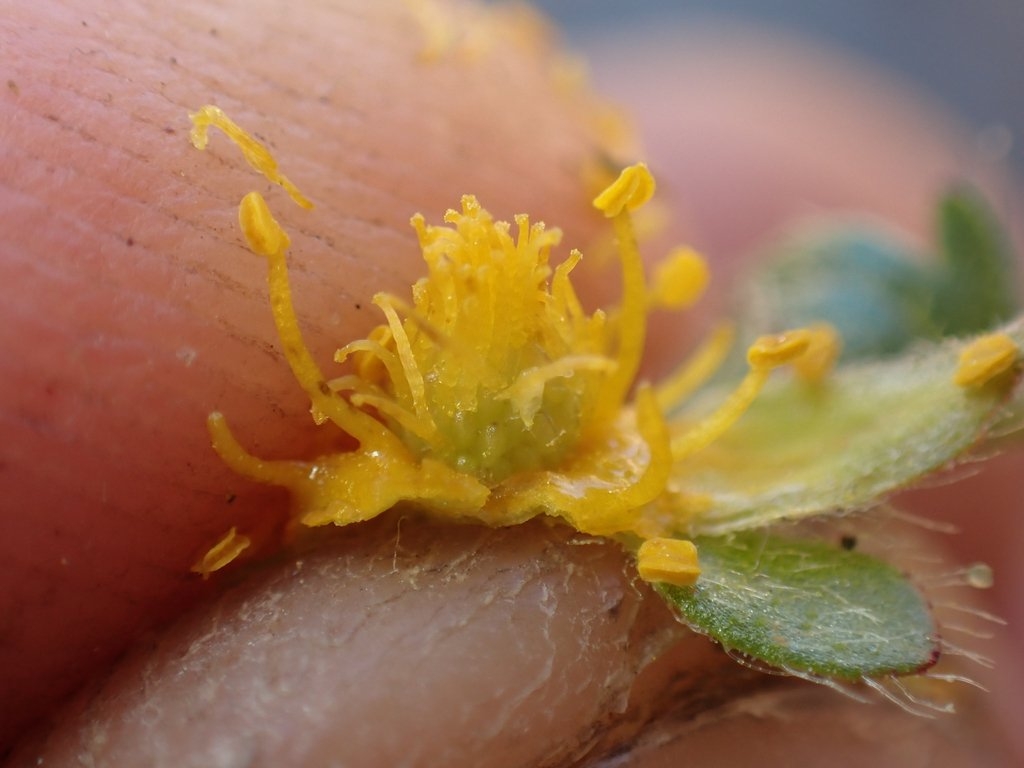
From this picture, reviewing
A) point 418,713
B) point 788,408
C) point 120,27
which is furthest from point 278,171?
point 788,408

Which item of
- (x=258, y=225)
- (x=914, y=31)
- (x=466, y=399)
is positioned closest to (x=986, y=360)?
(x=466, y=399)

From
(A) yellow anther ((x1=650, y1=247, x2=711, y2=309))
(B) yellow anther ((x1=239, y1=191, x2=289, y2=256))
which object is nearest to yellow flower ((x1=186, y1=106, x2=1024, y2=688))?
(B) yellow anther ((x1=239, y1=191, x2=289, y2=256))

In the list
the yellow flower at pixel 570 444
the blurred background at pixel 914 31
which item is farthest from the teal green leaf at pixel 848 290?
the blurred background at pixel 914 31

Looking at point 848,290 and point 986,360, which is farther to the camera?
point 848,290

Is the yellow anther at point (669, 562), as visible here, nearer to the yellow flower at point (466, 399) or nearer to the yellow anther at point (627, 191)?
the yellow flower at point (466, 399)

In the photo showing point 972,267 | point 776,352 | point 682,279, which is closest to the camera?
point 776,352

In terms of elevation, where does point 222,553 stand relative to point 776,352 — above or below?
below

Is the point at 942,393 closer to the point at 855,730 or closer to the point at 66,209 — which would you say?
the point at 855,730

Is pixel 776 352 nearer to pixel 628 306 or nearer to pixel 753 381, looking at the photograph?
pixel 753 381
